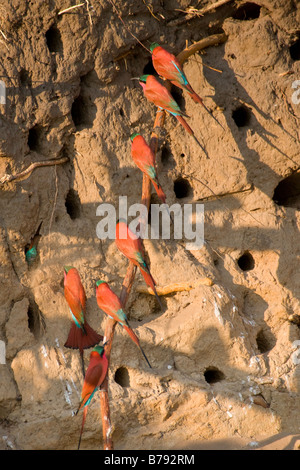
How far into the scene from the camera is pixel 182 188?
476 cm

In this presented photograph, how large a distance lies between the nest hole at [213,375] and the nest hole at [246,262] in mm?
768

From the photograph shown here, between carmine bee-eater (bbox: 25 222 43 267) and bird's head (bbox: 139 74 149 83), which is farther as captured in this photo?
bird's head (bbox: 139 74 149 83)

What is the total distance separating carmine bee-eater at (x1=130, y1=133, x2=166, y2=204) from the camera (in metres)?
3.97

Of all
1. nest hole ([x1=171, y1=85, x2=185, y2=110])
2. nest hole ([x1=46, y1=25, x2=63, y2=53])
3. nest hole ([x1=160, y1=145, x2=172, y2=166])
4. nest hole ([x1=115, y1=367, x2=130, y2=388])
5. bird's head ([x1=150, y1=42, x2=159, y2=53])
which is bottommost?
nest hole ([x1=115, y1=367, x2=130, y2=388])

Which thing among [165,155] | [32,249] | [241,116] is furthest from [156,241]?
[241,116]

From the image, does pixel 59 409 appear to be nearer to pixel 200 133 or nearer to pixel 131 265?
pixel 131 265

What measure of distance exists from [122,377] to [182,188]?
53.1 inches

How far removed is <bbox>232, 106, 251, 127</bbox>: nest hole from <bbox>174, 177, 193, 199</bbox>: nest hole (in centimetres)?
57

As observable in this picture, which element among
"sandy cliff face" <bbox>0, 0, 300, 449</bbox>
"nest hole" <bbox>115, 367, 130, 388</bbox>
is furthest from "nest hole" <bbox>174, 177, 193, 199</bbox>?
"nest hole" <bbox>115, 367, 130, 388</bbox>

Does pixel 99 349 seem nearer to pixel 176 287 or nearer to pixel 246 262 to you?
pixel 176 287

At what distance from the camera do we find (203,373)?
4227 millimetres

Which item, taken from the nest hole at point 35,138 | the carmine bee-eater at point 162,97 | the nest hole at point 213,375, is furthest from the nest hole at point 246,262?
the nest hole at point 35,138

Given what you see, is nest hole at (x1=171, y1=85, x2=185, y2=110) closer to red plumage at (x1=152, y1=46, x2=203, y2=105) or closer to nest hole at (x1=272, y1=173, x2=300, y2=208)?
red plumage at (x1=152, y1=46, x2=203, y2=105)

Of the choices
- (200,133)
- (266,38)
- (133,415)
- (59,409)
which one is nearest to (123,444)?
(133,415)
